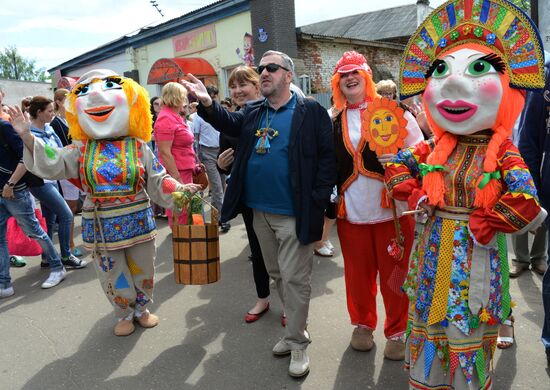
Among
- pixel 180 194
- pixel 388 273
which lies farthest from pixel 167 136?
pixel 388 273

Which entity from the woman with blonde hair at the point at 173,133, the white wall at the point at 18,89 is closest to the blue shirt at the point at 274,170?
the woman with blonde hair at the point at 173,133

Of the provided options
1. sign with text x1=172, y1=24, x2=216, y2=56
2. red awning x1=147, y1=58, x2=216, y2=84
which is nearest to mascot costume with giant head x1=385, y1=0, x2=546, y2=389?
red awning x1=147, y1=58, x2=216, y2=84

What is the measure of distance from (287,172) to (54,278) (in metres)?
3.24

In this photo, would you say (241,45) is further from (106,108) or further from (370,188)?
(370,188)

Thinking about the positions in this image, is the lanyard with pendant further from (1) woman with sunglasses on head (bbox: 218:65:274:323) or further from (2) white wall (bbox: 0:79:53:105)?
(2) white wall (bbox: 0:79:53:105)

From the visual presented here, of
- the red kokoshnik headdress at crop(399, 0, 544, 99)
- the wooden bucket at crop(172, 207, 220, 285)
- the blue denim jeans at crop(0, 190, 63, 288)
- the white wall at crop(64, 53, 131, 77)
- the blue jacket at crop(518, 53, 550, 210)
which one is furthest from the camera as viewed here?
the white wall at crop(64, 53, 131, 77)

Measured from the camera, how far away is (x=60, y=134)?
5.67 m

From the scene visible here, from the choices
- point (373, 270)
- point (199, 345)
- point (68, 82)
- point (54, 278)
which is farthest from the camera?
point (68, 82)

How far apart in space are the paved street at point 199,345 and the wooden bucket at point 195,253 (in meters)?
0.60

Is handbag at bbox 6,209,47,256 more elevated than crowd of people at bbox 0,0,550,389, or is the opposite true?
crowd of people at bbox 0,0,550,389

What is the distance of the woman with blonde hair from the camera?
15.3ft

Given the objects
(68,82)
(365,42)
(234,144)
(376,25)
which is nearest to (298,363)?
(234,144)

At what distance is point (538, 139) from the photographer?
266cm

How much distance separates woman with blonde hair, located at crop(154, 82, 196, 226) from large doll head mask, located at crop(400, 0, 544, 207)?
122 inches
